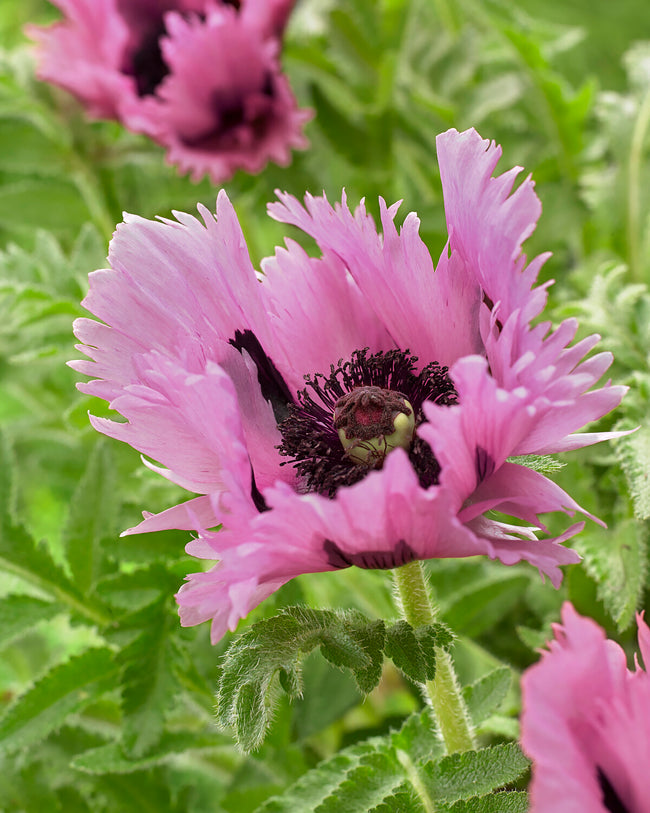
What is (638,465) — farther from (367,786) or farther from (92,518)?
(92,518)

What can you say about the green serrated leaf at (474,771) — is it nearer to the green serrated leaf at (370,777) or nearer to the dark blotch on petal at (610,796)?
the green serrated leaf at (370,777)

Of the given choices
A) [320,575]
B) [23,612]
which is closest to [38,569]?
[23,612]

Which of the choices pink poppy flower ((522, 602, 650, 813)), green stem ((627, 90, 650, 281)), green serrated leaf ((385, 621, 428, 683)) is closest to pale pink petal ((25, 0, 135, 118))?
green stem ((627, 90, 650, 281))

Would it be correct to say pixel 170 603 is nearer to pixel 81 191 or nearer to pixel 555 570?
pixel 555 570

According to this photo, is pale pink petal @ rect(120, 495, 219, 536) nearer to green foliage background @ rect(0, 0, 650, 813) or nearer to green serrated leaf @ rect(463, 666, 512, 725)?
green foliage background @ rect(0, 0, 650, 813)

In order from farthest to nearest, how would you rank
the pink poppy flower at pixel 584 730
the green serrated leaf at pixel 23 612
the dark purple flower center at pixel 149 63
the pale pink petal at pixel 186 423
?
the dark purple flower center at pixel 149 63 < the green serrated leaf at pixel 23 612 < the pale pink petal at pixel 186 423 < the pink poppy flower at pixel 584 730

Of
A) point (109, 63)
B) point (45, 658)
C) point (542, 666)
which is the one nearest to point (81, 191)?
point (109, 63)

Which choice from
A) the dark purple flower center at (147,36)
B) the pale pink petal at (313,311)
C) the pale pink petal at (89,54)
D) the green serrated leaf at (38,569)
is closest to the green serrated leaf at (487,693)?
the pale pink petal at (313,311)
